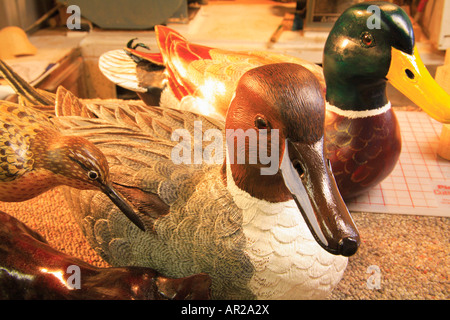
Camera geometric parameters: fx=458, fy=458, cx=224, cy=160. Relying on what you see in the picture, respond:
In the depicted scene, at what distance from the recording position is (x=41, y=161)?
25.7 inches

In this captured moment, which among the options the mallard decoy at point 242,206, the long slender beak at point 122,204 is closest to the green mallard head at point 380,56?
the mallard decoy at point 242,206

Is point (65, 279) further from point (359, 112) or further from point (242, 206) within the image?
point (359, 112)

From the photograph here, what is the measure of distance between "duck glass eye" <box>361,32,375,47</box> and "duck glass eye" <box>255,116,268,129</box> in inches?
15.2

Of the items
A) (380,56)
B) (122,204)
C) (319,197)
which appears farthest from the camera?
(380,56)

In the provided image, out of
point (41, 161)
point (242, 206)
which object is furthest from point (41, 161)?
point (242, 206)

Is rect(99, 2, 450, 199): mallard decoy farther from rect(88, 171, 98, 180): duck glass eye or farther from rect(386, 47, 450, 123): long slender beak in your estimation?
rect(88, 171, 98, 180): duck glass eye

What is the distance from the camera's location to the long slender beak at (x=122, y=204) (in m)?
0.66

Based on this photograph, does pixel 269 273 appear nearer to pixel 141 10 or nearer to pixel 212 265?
pixel 212 265

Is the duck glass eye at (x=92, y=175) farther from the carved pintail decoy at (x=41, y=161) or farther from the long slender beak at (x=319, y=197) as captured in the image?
the long slender beak at (x=319, y=197)

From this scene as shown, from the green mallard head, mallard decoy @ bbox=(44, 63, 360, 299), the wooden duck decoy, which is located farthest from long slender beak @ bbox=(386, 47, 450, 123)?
the wooden duck decoy

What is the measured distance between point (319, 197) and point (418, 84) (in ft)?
1.46

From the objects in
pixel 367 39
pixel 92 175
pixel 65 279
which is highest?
pixel 367 39
